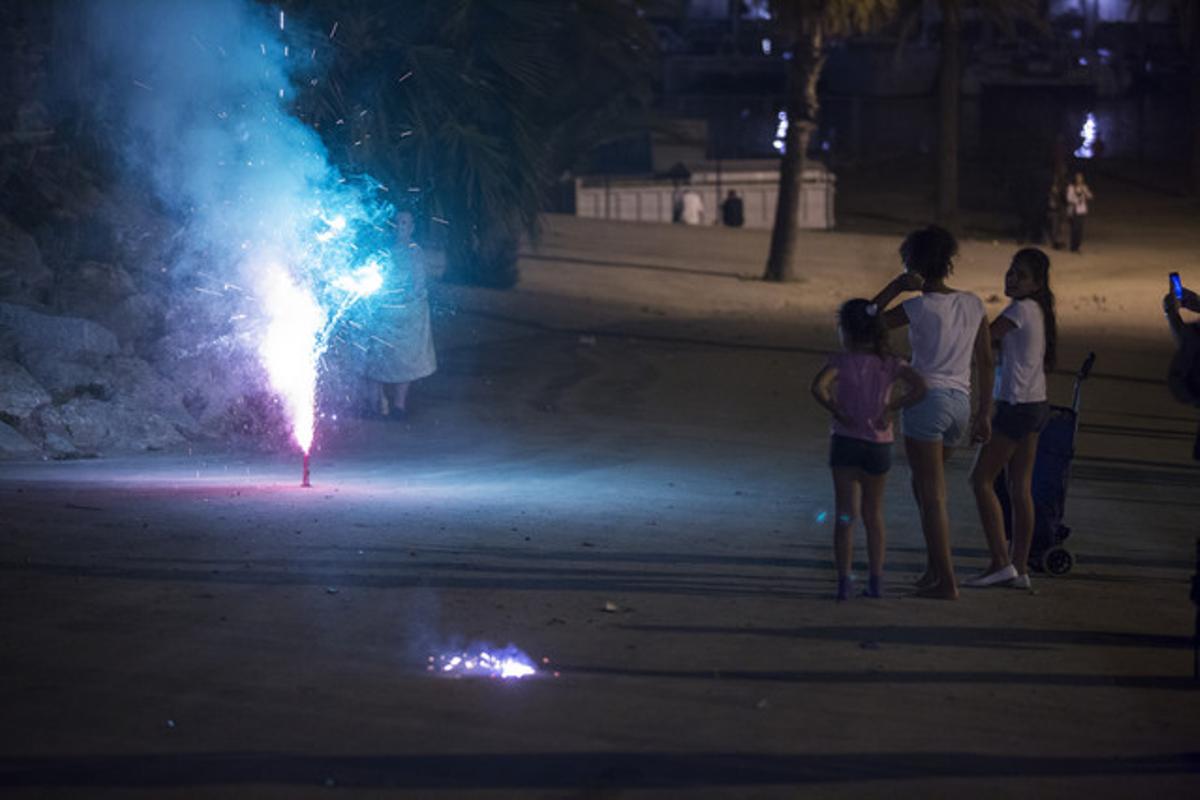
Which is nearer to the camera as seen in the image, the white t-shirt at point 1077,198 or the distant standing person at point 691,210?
the white t-shirt at point 1077,198

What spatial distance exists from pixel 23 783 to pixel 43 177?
453 inches

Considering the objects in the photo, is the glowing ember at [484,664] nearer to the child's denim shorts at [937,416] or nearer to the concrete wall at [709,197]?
the child's denim shorts at [937,416]

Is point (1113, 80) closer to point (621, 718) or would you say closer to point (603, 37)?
point (603, 37)

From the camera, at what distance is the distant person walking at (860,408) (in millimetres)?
8125

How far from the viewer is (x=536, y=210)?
61.0 ft

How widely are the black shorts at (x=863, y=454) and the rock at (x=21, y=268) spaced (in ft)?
29.8

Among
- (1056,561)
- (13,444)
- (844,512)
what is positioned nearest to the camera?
(844,512)

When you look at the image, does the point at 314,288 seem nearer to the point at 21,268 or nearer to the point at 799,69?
the point at 21,268

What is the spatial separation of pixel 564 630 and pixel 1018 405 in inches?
106

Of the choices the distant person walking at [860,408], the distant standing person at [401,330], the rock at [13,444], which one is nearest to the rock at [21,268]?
the rock at [13,444]

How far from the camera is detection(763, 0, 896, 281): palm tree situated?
90.9 ft

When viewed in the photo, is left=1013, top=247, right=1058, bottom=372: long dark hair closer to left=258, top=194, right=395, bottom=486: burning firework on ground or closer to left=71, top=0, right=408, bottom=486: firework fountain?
left=258, top=194, right=395, bottom=486: burning firework on ground

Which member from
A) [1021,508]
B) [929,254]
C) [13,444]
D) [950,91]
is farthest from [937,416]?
[950,91]

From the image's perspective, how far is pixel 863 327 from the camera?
26.9 ft
